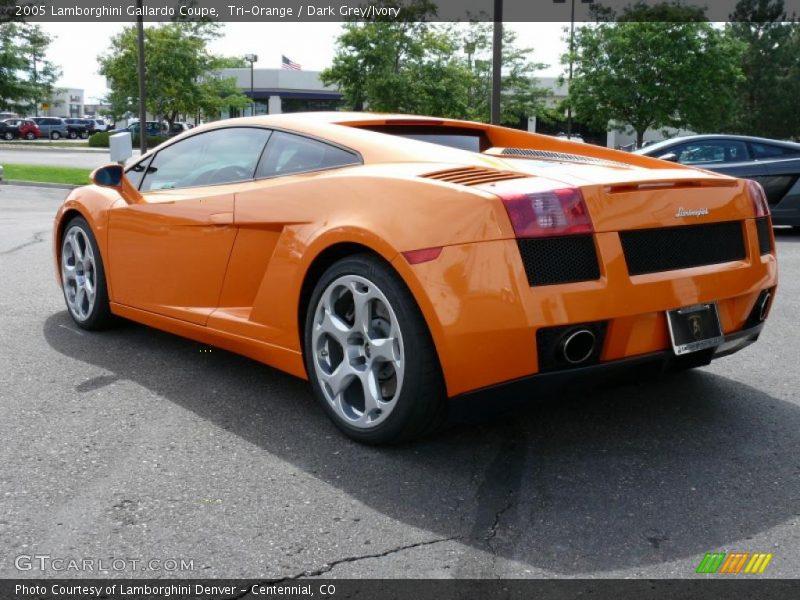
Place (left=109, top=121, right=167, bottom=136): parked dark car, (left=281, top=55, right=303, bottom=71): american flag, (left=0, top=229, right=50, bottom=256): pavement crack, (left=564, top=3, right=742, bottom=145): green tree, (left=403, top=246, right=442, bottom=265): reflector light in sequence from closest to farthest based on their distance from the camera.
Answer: (left=403, top=246, right=442, bottom=265): reflector light
(left=0, top=229, right=50, bottom=256): pavement crack
(left=564, top=3, right=742, bottom=145): green tree
(left=109, top=121, right=167, bottom=136): parked dark car
(left=281, top=55, right=303, bottom=71): american flag

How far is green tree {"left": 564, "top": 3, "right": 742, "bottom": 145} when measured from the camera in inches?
1096

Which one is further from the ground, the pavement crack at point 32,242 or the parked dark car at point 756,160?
the parked dark car at point 756,160

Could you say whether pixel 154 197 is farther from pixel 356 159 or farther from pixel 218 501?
pixel 218 501

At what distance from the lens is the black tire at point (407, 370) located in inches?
127

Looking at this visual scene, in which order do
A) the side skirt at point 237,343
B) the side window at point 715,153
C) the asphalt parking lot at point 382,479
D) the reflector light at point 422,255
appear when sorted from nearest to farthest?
the asphalt parking lot at point 382,479, the reflector light at point 422,255, the side skirt at point 237,343, the side window at point 715,153

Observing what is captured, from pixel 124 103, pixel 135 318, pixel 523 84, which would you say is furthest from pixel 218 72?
pixel 135 318

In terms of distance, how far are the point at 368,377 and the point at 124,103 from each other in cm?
5504

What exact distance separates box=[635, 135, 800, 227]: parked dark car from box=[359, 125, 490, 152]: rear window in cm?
744

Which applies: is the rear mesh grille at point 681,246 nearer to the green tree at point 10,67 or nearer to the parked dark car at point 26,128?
the green tree at point 10,67

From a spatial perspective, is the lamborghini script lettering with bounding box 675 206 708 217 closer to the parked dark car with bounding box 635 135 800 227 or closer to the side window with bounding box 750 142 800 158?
the parked dark car with bounding box 635 135 800 227

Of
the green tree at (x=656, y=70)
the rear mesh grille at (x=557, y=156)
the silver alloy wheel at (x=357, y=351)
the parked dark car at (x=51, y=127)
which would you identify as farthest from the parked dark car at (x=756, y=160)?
the parked dark car at (x=51, y=127)

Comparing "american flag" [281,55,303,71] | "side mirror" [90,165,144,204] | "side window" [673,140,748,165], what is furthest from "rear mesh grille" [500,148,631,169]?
"american flag" [281,55,303,71]

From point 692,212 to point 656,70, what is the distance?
2683 cm

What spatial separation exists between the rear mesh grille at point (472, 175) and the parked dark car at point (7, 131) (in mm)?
63100
